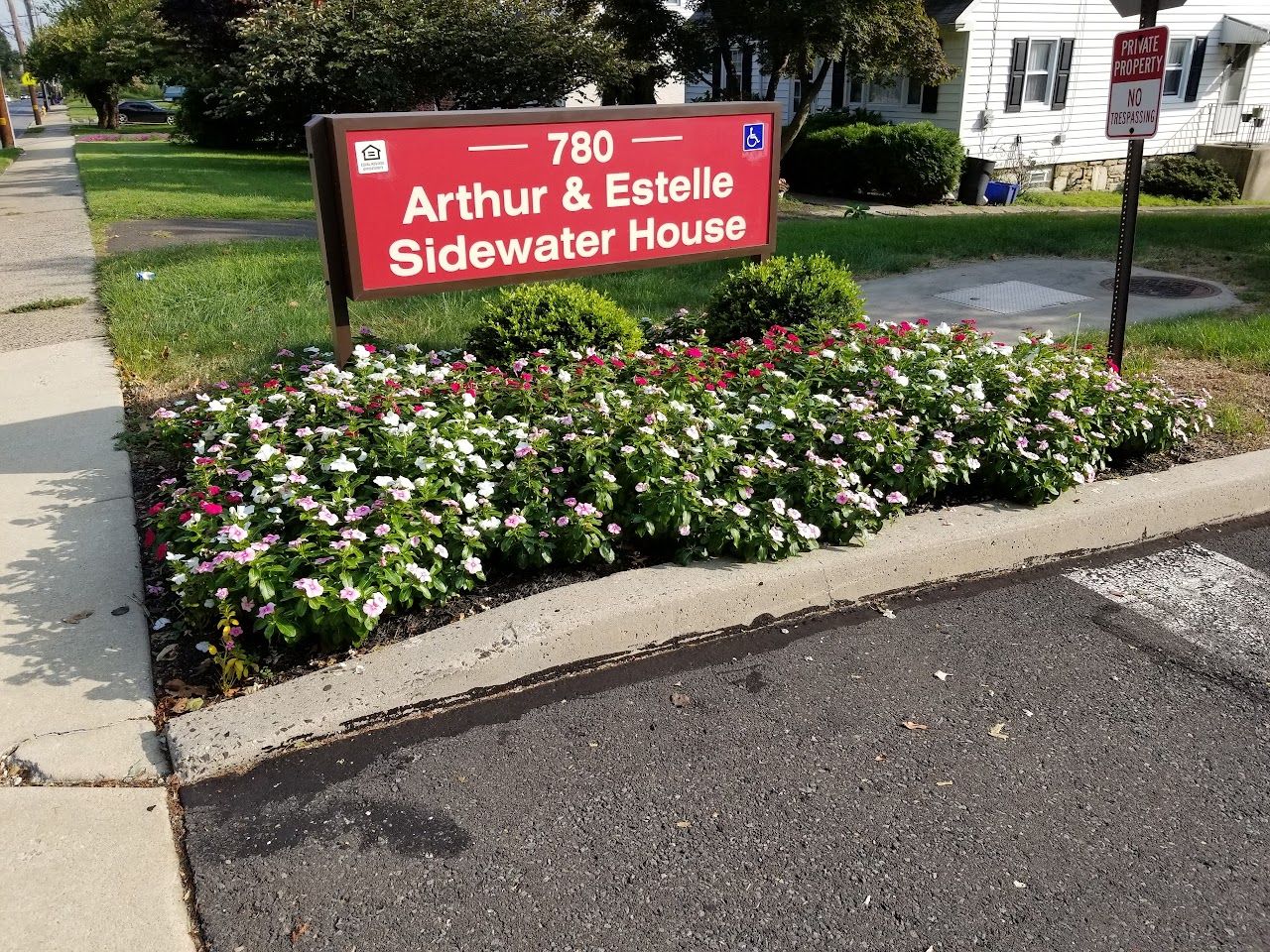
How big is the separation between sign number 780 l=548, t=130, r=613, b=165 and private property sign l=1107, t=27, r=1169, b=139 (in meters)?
2.50

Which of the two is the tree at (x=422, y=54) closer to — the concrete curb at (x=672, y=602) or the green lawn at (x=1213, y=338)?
the green lawn at (x=1213, y=338)

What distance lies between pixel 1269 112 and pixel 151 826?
93.6 feet

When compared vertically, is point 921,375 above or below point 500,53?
below

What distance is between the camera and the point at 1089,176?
22.4 m

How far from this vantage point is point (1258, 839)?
2.65 meters

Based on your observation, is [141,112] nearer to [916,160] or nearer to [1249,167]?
[916,160]

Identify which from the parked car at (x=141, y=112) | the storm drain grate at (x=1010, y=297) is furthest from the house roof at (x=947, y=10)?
the parked car at (x=141, y=112)

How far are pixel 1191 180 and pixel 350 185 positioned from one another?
20546 mm

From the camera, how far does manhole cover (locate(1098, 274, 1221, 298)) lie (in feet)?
28.5

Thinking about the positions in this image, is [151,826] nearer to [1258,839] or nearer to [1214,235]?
[1258,839]

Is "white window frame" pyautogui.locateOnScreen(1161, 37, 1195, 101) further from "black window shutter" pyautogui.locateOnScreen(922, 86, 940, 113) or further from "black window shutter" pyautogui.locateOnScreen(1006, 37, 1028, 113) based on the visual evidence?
"black window shutter" pyautogui.locateOnScreen(922, 86, 940, 113)

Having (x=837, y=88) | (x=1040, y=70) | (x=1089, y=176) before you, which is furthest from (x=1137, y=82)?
(x=1089, y=176)

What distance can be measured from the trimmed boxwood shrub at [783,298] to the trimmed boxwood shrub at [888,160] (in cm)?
1343

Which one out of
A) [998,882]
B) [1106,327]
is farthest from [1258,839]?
[1106,327]
